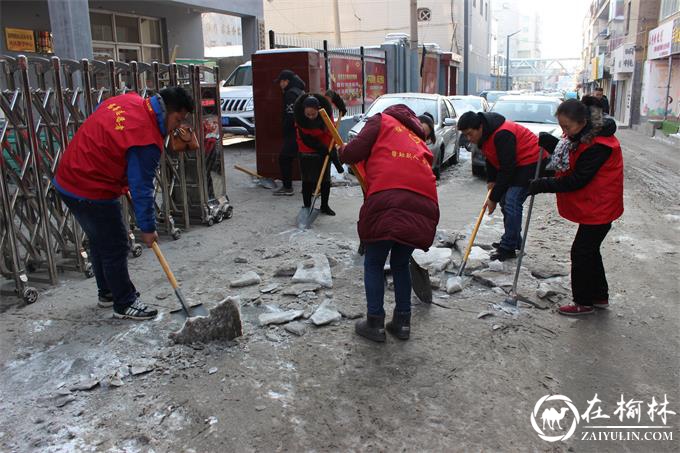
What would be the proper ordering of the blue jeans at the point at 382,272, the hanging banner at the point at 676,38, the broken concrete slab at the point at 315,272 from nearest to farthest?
the blue jeans at the point at 382,272
the broken concrete slab at the point at 315,272
the hanging banner at the point at 676,38

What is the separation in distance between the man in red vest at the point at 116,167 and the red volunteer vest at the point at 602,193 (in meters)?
2.97

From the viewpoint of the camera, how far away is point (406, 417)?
310 centimetres

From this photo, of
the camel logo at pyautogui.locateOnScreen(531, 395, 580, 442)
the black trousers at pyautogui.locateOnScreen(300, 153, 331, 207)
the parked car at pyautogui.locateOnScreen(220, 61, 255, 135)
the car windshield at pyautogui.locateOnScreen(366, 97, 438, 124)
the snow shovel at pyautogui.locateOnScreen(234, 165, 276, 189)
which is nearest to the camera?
the camel logo at pyautogui.locateOnScreen(531, 395, 580, 442)

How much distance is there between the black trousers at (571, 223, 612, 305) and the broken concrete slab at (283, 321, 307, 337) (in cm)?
219

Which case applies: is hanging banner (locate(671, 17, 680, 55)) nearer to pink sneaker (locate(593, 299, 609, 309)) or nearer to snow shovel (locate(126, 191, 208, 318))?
pink sneaker (locate(593, 299, 609, 309))

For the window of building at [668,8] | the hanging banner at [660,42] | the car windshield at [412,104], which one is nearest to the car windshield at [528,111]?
the car windshield at [412,104]

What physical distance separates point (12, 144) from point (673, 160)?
591 inches

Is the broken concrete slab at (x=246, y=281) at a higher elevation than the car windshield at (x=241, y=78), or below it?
below

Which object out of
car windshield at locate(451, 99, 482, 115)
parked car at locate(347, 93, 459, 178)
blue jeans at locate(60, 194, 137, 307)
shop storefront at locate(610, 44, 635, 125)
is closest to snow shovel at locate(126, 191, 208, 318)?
blue jeans at locate(60, 194, 137, 307)

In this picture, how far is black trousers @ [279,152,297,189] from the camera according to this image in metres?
8.77

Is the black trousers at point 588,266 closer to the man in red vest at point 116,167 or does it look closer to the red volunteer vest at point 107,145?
the man in red vest at point 116,167

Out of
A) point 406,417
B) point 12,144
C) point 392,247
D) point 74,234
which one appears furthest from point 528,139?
point 12,144

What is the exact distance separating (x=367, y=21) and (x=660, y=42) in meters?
22.1

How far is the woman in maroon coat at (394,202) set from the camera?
3604 millimetres
